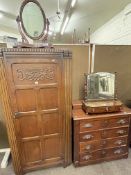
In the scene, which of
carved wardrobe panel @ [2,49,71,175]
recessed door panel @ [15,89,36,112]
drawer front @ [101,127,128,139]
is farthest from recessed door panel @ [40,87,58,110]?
drawer front @ [101,127,128,139]

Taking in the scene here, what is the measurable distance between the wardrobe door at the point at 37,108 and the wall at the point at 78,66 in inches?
25.3

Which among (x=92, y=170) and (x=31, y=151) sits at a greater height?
(x=31, y=151)

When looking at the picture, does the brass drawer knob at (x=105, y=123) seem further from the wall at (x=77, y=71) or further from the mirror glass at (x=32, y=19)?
the mirror glass at (x=32, y=19)

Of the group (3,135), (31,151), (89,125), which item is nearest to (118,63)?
(89,125)

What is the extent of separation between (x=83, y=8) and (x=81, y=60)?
7.13 ft

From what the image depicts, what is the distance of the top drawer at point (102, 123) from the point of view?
1748mm

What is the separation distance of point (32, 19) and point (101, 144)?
1.90 meters

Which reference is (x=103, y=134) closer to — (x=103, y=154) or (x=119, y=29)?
(x=103, y=154)

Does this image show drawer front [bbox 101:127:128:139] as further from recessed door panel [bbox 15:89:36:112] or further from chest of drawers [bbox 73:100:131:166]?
recessed door panel [bbox 15:89:36:112]

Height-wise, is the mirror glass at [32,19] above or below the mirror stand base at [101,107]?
above

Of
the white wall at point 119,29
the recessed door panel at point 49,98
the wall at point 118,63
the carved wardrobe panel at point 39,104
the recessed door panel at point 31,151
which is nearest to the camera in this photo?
the carved wardrobe panel at point 39,104

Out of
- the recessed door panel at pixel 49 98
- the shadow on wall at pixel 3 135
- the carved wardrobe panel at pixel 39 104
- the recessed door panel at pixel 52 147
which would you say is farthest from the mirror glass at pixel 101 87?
the shadow on wall at pixel 3 135

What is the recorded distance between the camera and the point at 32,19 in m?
1.55

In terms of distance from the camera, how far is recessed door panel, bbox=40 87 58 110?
5.14ft
